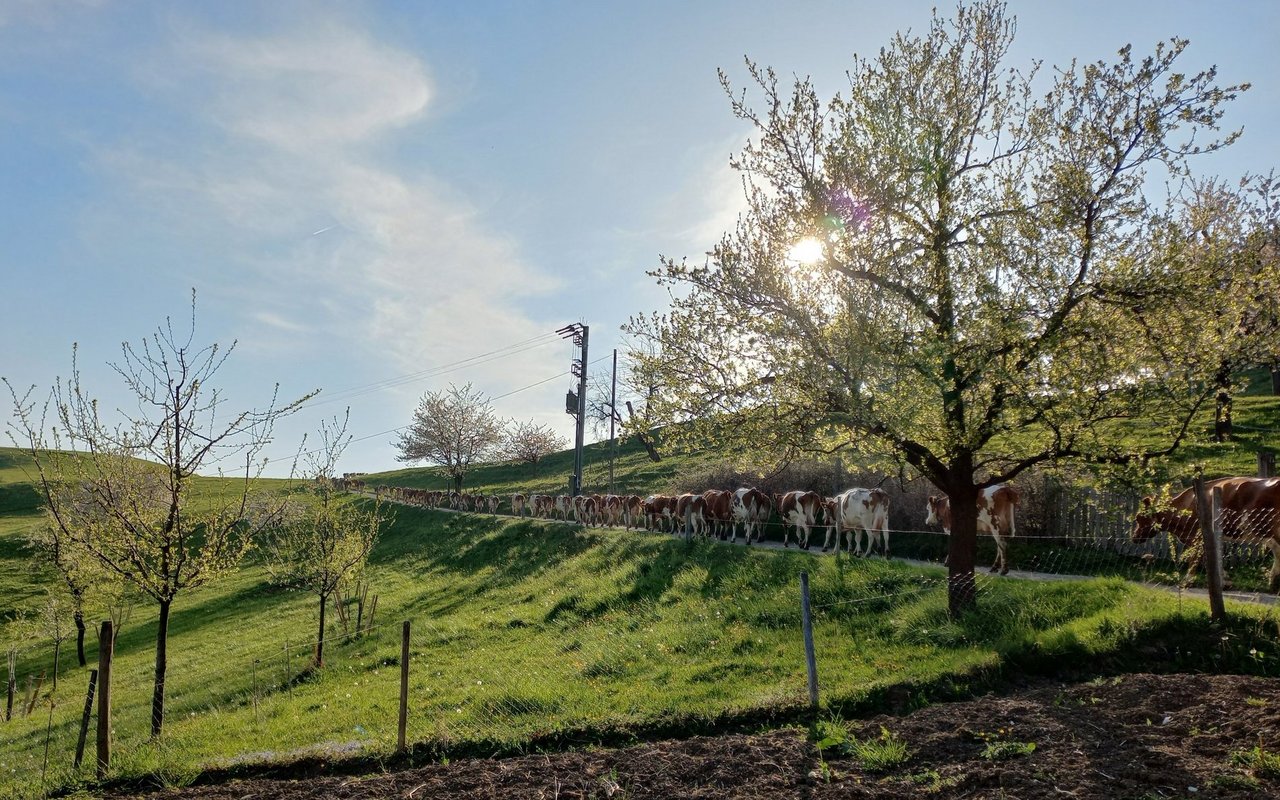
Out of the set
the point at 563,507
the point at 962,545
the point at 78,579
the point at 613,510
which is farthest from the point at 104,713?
the point at 563,507

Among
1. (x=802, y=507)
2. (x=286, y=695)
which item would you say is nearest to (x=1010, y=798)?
(x=286, y=695)

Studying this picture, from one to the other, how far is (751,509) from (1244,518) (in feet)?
44.0

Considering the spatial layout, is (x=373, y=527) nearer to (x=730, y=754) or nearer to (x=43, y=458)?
(x=43, y=458)

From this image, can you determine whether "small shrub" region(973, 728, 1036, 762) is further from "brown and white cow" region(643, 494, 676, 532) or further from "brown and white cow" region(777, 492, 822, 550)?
"brown and white cow" region(643, 494, 676, 532)

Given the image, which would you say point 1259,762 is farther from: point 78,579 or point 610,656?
point 78,579

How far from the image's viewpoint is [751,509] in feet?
75.1

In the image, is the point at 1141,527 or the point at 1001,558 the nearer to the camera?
the point at 1141,527

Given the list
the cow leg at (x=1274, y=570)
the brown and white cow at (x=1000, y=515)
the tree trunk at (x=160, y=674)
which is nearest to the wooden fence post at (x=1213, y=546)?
the cow leg at (x=1274, y=570)

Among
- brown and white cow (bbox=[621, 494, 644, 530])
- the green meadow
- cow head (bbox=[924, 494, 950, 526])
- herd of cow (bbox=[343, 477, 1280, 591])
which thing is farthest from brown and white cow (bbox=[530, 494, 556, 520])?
cow head (bbox=[924, 494, 950, 526])

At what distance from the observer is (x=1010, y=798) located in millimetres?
4723

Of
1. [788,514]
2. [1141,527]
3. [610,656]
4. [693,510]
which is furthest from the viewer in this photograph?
[693,510]

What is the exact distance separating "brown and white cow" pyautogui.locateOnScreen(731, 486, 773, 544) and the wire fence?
5.09 meters

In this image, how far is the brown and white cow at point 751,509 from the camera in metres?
22.8

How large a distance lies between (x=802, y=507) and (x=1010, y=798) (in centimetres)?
1627
